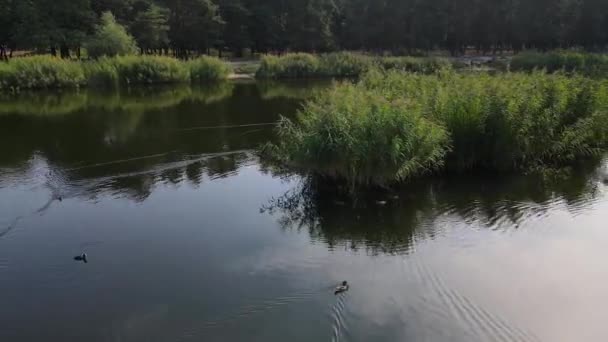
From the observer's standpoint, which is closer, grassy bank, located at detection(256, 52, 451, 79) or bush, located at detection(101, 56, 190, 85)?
bush, located at detection(101, 56, 190, 85)

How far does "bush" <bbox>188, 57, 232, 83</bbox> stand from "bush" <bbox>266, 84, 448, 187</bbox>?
119 feet

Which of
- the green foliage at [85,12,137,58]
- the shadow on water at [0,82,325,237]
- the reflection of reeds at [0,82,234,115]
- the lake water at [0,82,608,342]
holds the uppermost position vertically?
the green foliage at [85,12,137,58]

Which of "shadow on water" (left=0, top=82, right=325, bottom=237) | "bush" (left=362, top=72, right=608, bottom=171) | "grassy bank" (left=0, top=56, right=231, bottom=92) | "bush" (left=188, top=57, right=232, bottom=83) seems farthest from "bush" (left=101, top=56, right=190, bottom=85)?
"bush" (left=362, top=72, right=608, bottom=171)

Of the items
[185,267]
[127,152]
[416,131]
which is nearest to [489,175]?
[416,131]

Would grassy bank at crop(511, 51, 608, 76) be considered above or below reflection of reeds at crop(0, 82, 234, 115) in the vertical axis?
above

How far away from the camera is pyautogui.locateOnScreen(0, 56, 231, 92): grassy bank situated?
43156mm

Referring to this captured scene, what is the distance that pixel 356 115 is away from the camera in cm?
1514

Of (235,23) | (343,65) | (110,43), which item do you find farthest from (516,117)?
(235,23)

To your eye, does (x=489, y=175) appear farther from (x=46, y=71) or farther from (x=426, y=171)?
(x=46, y=71)

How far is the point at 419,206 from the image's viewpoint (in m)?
14.5

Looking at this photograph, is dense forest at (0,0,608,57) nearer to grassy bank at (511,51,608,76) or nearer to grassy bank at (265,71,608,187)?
grassy bank at (511,51,608,76)

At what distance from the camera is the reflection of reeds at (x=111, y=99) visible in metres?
33.3

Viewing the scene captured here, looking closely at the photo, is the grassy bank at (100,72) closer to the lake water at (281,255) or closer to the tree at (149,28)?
the tree at (149,28)

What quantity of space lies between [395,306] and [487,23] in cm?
7780
